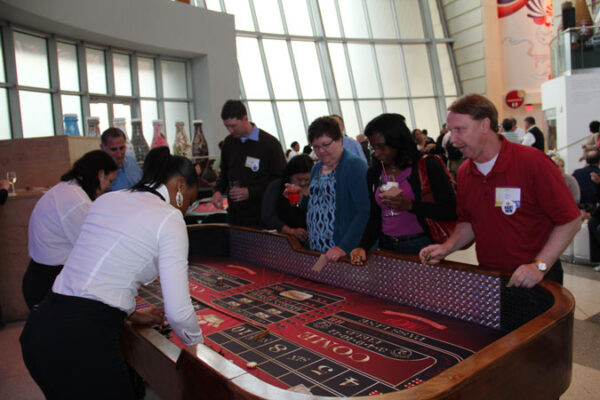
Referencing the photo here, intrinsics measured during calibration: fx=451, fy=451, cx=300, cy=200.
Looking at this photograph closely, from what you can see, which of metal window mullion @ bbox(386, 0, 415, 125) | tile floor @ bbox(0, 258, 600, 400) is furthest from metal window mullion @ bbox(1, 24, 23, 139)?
metal window mullion @ bbox(386, 0, 415, 125)

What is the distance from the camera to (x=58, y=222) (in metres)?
2.19

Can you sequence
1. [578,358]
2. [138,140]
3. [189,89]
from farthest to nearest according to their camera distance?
1. [189,89]
2. [138,140]
3. [578,358]

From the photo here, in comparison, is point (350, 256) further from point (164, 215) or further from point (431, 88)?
point (431, 88)

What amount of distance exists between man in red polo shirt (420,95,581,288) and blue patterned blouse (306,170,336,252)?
2.36 feet

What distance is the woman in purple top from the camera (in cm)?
193

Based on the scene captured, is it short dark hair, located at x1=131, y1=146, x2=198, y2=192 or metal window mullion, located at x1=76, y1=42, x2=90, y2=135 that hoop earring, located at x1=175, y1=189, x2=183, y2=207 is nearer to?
short dark hair, located at x1=131, y1=146, x2=198, y2=192

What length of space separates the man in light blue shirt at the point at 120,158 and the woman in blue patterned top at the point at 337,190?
4.90ft

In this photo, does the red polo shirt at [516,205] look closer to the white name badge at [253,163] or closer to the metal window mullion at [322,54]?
the white name badge at [253,163]

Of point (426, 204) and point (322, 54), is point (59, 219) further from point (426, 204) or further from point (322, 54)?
point (322, 54)

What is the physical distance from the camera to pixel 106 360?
1.32 m

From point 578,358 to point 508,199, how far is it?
151 centimetres

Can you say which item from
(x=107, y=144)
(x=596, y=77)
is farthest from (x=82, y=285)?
(x=596, y=77)

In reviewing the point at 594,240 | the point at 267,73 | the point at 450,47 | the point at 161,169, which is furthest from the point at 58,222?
the point at 450,47

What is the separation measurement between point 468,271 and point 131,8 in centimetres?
705
